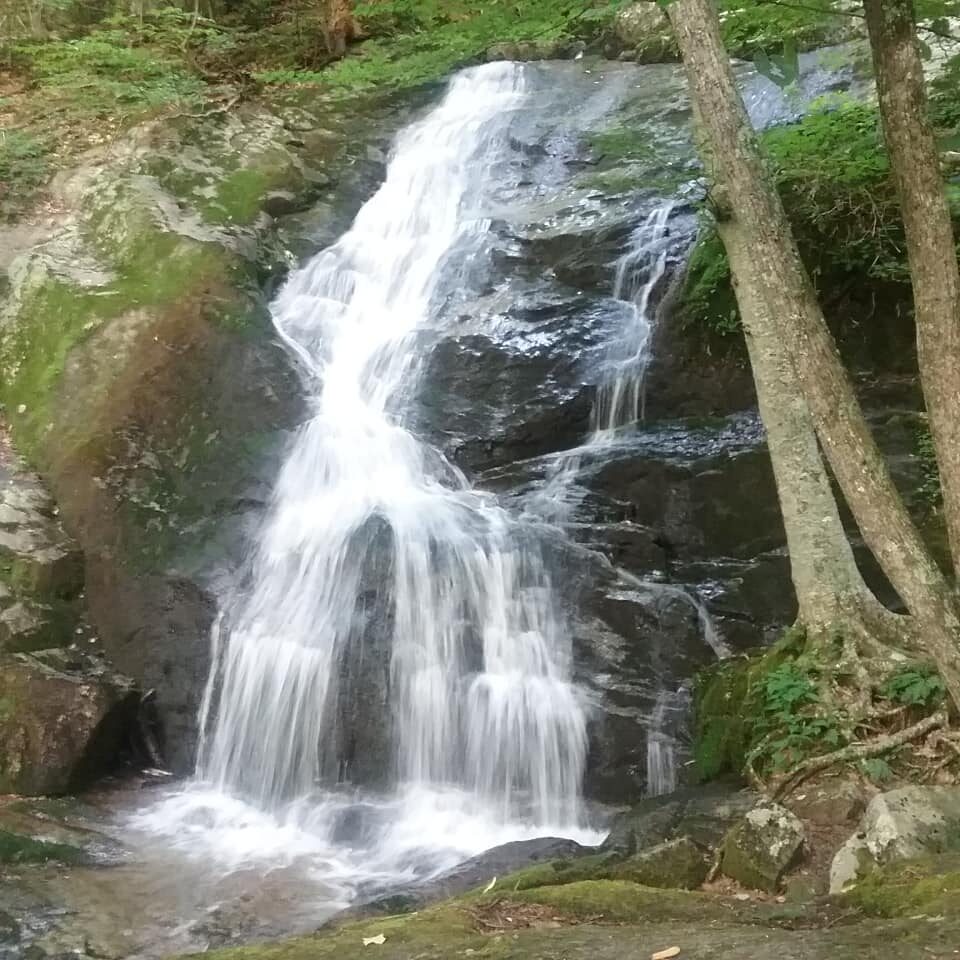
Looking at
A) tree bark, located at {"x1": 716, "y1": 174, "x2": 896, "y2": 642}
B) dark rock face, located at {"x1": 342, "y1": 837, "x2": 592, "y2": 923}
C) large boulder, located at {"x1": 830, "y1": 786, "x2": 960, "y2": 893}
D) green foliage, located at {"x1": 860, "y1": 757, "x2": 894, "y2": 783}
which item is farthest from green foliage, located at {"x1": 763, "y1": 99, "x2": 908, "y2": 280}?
dark rock face, located at {"x1": 342, "y1": 837, "x2": 592, "y2": 923}

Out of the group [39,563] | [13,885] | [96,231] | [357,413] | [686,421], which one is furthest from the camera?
[96,231]

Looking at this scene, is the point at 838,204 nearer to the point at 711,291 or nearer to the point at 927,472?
the point at 711,291

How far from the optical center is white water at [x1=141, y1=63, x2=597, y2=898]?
6.66 meters

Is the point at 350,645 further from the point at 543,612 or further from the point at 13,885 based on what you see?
the point at 13,885

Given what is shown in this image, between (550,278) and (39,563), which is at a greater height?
(550,278)

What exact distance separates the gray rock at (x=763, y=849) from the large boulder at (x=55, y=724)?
504 cm

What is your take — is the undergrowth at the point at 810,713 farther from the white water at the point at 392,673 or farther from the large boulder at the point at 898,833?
the white water at the point at 392,673

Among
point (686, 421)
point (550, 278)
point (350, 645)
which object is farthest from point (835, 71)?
point (350, 645)

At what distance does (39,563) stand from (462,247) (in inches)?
247

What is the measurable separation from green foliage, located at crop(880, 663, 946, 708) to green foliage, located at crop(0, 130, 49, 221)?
35.9 ft

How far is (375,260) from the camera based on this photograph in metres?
12.0

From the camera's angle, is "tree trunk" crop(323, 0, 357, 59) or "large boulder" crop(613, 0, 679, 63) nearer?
"large boulder" crop(613, 0, 679, 63)

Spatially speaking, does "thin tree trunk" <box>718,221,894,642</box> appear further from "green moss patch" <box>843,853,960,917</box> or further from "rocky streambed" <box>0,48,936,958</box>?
"green moss patch" <box>843,853,960,917</box>

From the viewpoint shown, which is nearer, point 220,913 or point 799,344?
point 799,344
